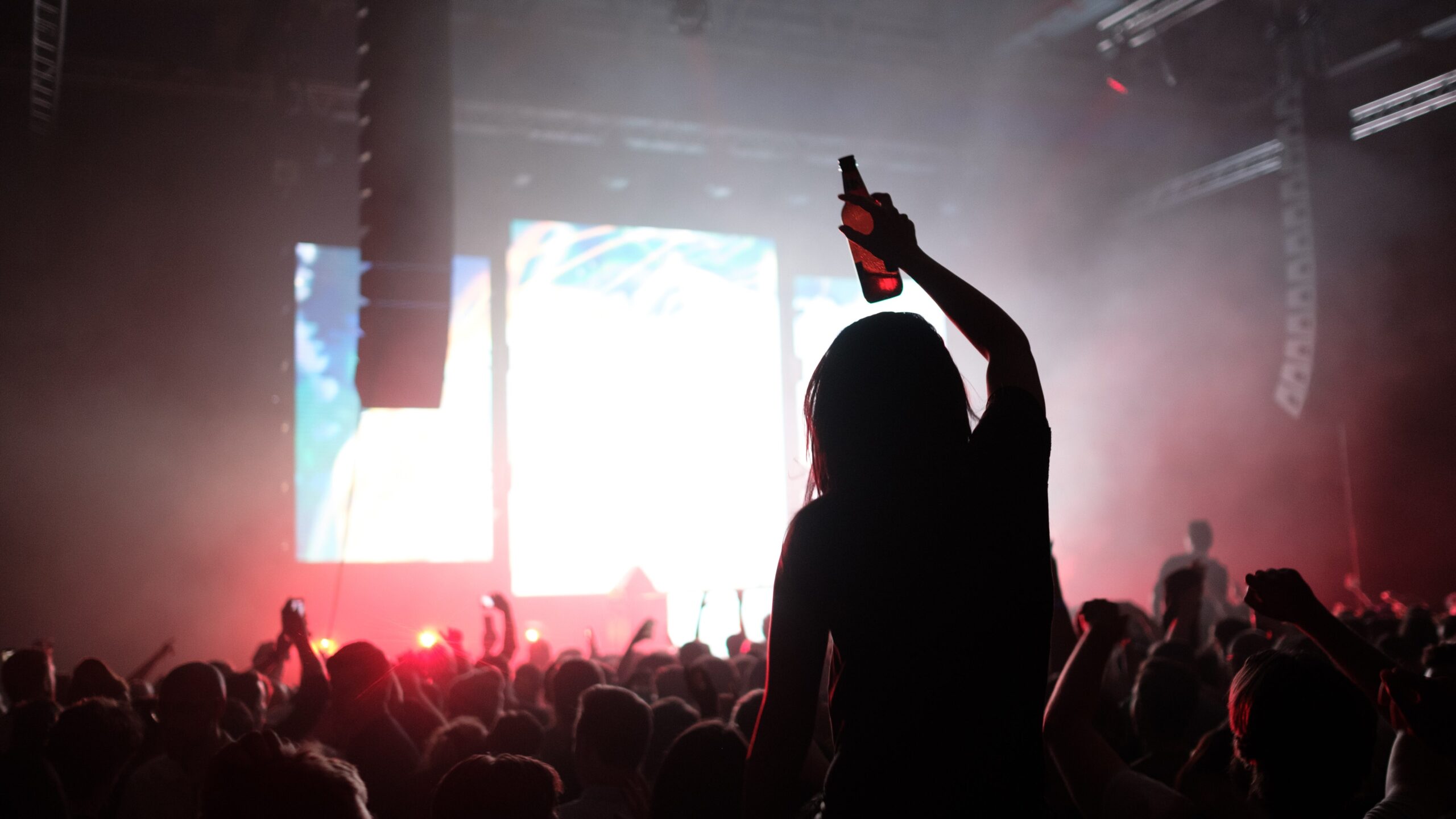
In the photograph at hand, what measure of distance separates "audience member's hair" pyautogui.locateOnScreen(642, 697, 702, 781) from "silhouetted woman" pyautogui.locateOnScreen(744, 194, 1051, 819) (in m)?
1.59

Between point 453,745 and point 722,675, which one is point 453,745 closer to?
point 453,745

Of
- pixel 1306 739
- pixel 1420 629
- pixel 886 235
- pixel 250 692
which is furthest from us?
pixel 1420 629

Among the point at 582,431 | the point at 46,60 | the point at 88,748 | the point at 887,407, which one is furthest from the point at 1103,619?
the point at 46,60

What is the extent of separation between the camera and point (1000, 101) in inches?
453

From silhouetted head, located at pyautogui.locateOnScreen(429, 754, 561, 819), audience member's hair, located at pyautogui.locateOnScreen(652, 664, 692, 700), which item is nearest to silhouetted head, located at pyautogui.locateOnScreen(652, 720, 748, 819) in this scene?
silhouetted head, located at pyautogui.locateOnScreen(429, 754, 561, 819)

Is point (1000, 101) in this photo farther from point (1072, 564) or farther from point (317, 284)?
point (317, 284)

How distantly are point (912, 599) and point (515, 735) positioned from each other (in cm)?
176

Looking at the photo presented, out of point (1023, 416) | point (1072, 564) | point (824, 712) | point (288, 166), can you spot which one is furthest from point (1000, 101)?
point (1023, 416)

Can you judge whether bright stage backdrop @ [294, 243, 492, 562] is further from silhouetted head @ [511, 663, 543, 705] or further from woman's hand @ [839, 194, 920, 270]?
woman's hand @ [839, 194, 920, 270]

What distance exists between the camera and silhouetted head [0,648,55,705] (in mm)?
3348

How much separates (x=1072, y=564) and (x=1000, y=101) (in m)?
5.27

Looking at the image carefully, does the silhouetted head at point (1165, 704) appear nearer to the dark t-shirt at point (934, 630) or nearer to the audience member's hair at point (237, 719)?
the dark t-shirt at point (934, 630)

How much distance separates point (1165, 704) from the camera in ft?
7.29

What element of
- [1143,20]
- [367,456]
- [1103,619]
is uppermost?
[1143,20]
